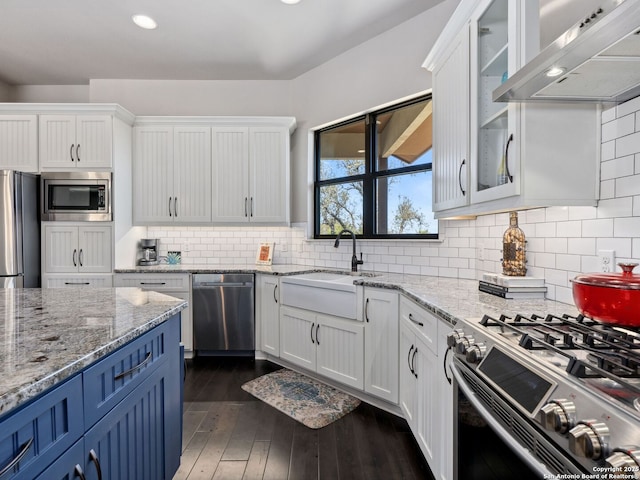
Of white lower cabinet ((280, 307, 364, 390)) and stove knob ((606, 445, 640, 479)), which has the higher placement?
stove knob ((606, 445, 640, 479))

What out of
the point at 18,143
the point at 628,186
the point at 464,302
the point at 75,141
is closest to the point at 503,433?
the point at 464,302

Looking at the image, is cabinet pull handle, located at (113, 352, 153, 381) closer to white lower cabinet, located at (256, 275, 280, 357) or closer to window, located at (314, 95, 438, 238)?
white lower cabinet, located at (256, 275, 280, 357)

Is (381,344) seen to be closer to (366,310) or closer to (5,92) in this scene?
(366,310)

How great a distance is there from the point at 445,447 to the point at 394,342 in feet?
2.69

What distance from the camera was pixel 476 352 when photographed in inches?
40.8

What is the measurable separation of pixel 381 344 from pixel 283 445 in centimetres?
85

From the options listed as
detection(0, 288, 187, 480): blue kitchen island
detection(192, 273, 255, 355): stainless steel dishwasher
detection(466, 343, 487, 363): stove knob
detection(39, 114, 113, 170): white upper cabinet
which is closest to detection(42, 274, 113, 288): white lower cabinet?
detection(192, 273, 255, 355): stainless steel dishwasher

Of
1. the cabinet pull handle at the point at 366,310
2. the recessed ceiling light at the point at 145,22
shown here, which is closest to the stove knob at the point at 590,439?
the cabinet pull handle at the point at 366,310

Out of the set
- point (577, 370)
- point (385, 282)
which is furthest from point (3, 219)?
point (577, 370)

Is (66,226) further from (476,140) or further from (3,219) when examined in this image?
(476,140)

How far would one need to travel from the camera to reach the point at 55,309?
143 cm

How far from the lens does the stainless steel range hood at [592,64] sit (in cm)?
85

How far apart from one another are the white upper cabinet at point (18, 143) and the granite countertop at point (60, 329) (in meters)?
2.12

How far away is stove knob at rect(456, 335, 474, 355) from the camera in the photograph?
3.61ft
